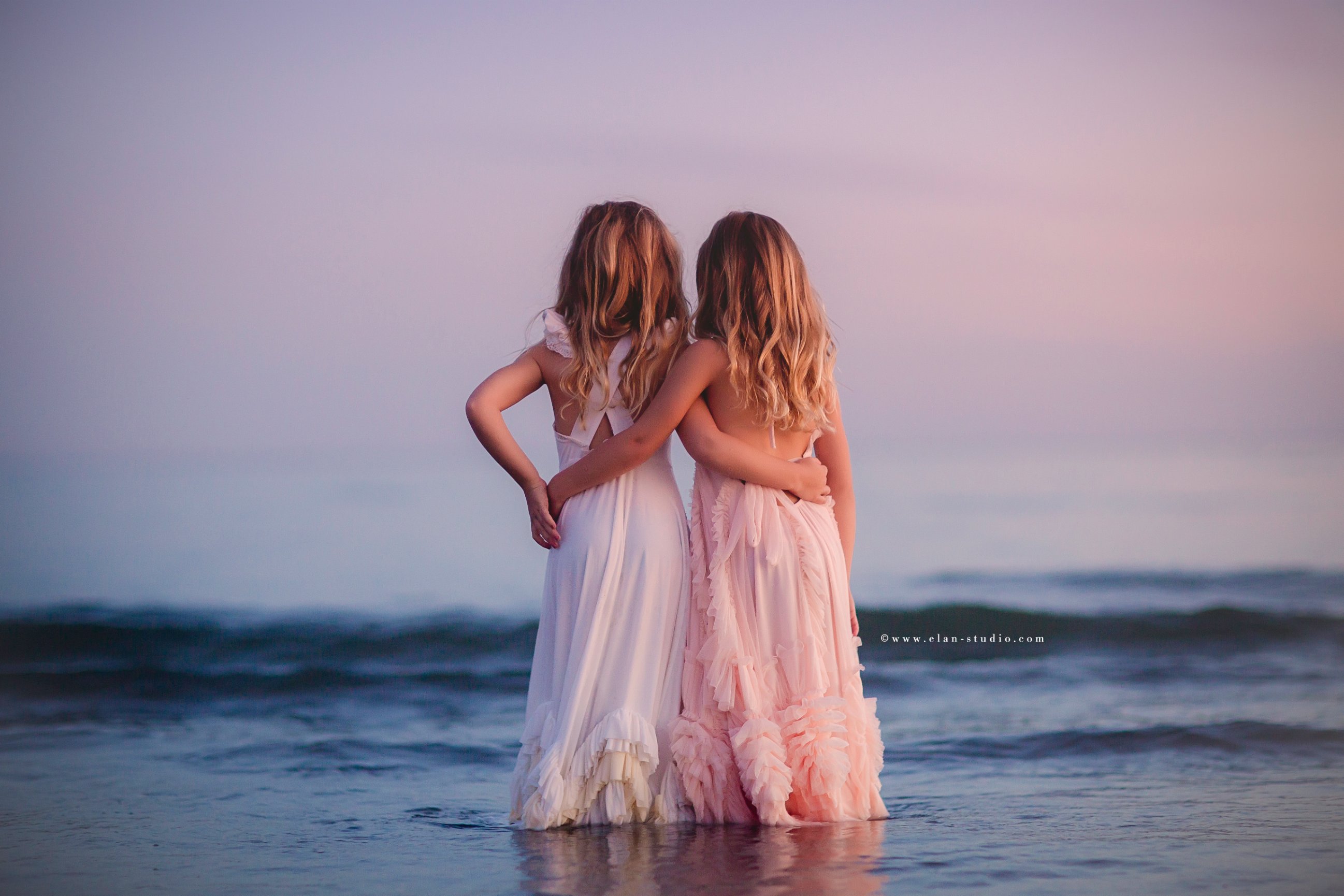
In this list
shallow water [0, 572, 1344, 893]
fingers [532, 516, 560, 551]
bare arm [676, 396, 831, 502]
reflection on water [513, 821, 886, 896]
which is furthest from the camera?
fingers [532, 516, 560, 551]

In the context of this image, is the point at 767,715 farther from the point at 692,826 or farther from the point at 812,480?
the point at 812,480

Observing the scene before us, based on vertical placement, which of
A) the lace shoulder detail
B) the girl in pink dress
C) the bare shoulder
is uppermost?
the lace shoulder detail

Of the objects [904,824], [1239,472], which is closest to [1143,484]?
[1239,472]

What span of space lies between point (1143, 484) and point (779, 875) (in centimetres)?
871

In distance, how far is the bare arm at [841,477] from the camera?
302cm

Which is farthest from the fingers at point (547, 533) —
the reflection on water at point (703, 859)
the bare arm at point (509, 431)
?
the reflection on water at point (703, 859)

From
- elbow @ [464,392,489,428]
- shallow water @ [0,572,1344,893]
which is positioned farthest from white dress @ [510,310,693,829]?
elbow @ [464,392,489,428]

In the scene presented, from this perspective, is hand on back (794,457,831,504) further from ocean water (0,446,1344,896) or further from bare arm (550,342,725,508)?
ocean water (0,446,1344,896)

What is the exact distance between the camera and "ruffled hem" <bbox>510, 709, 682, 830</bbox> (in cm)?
273

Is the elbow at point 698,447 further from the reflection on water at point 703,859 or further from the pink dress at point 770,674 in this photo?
the reflection on water at point 703,859

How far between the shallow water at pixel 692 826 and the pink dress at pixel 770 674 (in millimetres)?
99

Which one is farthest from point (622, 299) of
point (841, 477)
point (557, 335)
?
point (841, 477)

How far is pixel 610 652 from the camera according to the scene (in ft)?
9.28

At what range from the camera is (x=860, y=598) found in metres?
9.05
